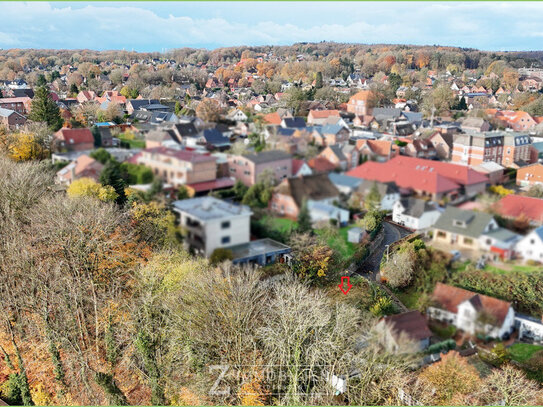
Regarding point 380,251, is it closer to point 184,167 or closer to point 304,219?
point 304,219

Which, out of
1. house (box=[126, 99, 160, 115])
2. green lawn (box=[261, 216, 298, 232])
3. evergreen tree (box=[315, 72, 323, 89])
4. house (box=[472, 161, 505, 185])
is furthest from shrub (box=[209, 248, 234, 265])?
evergreen tree (box=[315, 72, 323, 89])

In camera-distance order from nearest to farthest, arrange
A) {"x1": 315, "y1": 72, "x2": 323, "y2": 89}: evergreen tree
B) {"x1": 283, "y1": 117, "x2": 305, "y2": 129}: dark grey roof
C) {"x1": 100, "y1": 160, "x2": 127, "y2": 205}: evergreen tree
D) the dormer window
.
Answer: the dormer window, {"x1": 283, "y1": 117, "x2": 305, "y2": 129}: dark grey roof, {"x1": 100, "y1": 160, "x2": 127, "y2": 205}: evergreen tree, {"x1": 315, "y1": 72, "x2": 323, "y2": 89}: evergreen tree

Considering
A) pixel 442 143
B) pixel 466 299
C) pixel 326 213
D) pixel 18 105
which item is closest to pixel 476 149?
pixel 442 143

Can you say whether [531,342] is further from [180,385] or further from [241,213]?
[180,385]

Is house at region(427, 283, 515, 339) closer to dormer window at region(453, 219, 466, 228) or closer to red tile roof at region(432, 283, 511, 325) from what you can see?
red tile roof at region(432, 283, 511, 325)

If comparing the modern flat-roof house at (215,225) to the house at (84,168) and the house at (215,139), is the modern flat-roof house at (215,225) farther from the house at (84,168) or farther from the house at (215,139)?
the house at (84,168)

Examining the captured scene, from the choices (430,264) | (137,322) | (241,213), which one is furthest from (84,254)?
(430,264)
